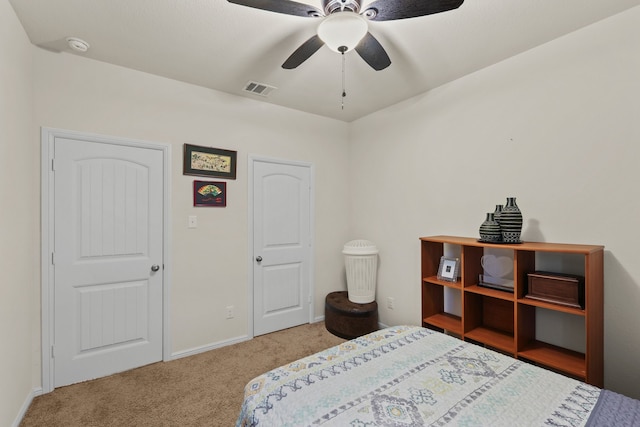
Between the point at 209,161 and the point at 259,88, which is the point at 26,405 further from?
the point at 259,88

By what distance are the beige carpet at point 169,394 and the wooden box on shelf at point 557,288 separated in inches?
74.6

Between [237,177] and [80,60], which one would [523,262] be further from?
[80,60]

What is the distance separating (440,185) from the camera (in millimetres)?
2828

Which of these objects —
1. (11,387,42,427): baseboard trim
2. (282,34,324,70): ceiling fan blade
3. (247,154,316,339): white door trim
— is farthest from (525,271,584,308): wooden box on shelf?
(11,387,42,427): baseboard trim

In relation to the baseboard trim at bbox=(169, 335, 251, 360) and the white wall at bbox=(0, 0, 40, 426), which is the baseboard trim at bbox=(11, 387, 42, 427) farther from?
the baseboard trim at bbox=(169, 335, 251, 360)

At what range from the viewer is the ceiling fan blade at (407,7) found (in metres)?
1.35

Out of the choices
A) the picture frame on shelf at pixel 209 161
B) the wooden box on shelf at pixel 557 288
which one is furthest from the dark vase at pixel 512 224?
the picture frame on shelf at pixel 209 161

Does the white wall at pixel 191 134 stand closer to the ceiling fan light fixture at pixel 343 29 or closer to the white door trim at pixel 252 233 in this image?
the white door trim at pixel 252 233

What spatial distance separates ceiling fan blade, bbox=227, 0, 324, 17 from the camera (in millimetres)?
1380

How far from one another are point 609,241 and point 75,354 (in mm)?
3823

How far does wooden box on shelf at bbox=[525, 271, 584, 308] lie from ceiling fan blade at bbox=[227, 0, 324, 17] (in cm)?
205

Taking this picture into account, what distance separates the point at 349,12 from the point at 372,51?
0.32 metres

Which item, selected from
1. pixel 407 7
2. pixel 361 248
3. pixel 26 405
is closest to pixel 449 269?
pixel 361 248

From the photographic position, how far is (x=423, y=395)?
4.09ft
